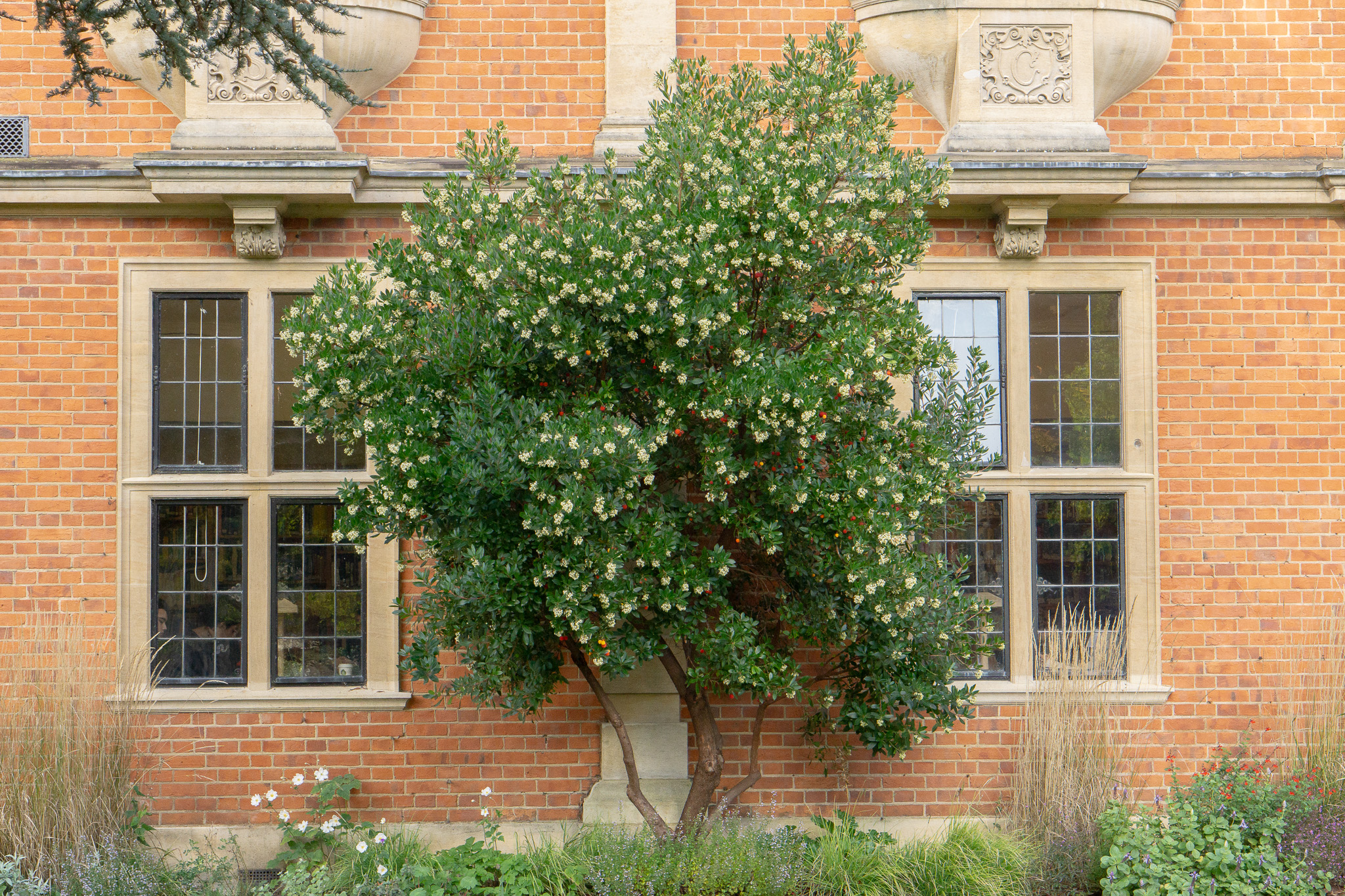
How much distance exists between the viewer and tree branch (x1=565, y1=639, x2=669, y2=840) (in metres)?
5.26

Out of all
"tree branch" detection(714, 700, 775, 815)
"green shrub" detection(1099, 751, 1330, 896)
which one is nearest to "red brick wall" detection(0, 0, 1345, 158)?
"tree branch" detection(714, 700, 775, 815)

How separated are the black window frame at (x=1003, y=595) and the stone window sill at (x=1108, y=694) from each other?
0.28 ft

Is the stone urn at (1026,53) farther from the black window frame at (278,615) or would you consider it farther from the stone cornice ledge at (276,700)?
the stone cornice ledge at (276,700)

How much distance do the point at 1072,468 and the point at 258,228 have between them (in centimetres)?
522

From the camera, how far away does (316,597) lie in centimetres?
614

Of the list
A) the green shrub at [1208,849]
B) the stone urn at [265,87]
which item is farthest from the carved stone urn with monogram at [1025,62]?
the green shrub at [1208,849]

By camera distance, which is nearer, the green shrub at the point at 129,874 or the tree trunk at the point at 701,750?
the green shrub at the point at 129,874

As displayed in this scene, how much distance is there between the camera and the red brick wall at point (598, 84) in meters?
6.17

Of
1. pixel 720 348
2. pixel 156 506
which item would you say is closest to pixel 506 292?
pixel 720 348

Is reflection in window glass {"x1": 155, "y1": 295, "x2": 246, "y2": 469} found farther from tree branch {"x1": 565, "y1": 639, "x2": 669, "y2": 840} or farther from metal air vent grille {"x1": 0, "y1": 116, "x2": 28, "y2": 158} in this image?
tree branch {"x1": 565, "y1": 639, "x2": 669, "y2": 840}

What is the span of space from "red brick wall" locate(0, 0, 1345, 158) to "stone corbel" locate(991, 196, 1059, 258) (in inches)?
25.4

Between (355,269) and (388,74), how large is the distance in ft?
6.69

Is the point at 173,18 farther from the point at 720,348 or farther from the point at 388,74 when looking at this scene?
the point at 720,348

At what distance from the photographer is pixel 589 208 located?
469 cm
